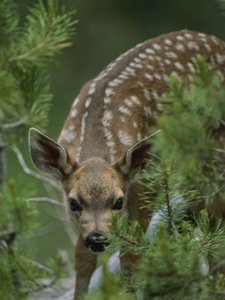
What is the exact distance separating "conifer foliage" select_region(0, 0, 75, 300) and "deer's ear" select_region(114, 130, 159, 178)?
0.86m

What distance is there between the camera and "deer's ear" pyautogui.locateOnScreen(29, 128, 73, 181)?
298 inches

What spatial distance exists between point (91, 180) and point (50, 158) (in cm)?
27

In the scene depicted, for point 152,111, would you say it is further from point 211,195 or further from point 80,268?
point 211,195

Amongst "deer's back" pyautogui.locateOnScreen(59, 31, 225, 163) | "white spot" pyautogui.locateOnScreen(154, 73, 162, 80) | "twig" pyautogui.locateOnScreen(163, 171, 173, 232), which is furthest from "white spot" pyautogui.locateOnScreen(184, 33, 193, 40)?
"twig" pyautogui.locateOnScreen(163, 171, 173, 232)

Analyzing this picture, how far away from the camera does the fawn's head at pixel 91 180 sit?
737cm

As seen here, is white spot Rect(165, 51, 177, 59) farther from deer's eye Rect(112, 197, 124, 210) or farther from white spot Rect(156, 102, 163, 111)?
deer's eye Rect(112, 197, 124, 210)

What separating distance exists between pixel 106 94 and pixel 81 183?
2.51 ft

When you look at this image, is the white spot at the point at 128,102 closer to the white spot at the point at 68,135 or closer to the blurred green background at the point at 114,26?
the white spot at the point at 68,135

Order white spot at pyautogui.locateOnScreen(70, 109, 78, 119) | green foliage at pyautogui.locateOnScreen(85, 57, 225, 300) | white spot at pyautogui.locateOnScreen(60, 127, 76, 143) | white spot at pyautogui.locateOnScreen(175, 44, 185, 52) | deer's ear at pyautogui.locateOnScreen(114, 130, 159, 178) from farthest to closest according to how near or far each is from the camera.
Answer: white spot at pyautogui.locateOnScreen(175, 44, 185, 52) < white spot at pyautogui.locateOnScreen(70, 109, 78, 119) < white spot at pyautogui.locateOnScreen(60, 127, 76, 143) < deer's ear at pyautogui.locateOnScreen(114, 130, 159, 178) < green foliage at pyautogui.locateOnScreen(85, 57, 225, 300)

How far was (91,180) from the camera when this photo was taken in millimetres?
7645

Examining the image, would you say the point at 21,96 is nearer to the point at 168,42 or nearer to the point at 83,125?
the point at 83,125

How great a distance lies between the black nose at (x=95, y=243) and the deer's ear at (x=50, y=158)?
52 cm

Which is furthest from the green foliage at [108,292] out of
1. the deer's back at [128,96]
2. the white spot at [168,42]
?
the white spot at [168,42]

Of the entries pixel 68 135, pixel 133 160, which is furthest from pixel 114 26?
pixel 133 160
